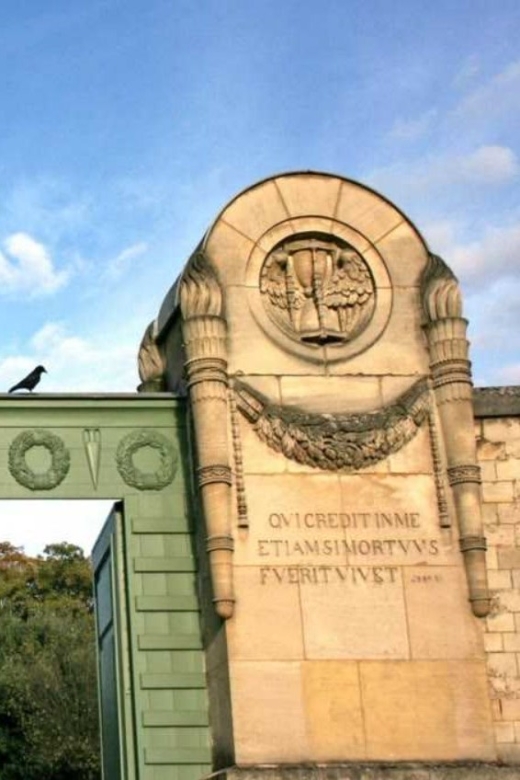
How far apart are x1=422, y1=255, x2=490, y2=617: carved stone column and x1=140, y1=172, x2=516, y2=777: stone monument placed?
2 cm

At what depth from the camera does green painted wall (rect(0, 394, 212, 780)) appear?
15.6 metres

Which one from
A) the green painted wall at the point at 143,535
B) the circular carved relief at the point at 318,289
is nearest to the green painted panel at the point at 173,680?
the green painted wall at the point at 143,535

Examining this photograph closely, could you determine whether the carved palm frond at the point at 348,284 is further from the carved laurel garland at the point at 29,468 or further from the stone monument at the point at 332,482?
the carved laurel garland at the point at 29,468

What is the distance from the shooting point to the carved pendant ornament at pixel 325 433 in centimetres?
1603

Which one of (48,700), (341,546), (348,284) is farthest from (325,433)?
(48,700)

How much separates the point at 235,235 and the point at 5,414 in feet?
11.0

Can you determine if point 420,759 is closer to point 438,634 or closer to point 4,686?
point 438,634

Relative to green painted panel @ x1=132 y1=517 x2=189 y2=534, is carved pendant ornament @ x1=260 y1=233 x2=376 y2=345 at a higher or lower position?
higher

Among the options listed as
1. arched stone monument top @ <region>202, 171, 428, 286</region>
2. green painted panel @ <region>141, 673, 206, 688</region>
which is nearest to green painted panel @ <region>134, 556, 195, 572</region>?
green painted panel @ <region>141, 673, 206, 688</region>

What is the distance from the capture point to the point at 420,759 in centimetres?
1527

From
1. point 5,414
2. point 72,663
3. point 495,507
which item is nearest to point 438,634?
point 495,507

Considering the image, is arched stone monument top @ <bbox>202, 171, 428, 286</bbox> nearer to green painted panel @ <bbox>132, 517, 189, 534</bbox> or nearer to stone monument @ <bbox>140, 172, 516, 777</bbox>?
stone monument @ <bbox>140, 172, 516, 777</bbox>

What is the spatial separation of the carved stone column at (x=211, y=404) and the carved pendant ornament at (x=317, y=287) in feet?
2.69

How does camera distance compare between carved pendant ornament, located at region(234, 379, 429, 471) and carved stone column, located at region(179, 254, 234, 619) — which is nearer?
carved stone column, located at region(179, 254, 234, 619)
